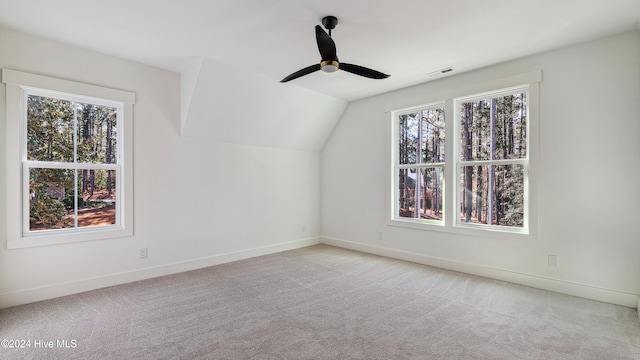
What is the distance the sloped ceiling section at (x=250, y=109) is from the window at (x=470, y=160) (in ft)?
Result: 4.37

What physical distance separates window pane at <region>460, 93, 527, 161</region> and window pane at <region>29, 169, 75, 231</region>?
4.80 metres

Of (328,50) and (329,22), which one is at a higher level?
(329,22)

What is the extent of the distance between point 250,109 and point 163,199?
1.70 m

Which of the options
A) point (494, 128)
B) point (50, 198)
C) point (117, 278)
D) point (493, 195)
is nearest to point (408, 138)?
point (494, 128)

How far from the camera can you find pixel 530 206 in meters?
3.49

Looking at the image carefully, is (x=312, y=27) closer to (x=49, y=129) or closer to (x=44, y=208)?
(x=49, y=129)

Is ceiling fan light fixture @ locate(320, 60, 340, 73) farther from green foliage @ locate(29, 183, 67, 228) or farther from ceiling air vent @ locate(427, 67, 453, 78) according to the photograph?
green foliage @ locate(29, 183, 67, 228)

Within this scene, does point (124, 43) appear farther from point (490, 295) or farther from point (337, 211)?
point (490, 295)

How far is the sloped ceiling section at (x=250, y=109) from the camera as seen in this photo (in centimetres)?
388

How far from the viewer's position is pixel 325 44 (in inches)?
97.6

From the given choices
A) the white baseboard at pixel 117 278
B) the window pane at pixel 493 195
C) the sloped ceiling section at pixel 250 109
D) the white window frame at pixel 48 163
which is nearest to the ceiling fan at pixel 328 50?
the sloped ceiling section at pixel 250 109

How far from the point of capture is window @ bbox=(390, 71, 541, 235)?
3.63m

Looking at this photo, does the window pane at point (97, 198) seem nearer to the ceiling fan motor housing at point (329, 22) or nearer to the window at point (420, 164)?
the ceiling fan motor housing at point (329, 22)

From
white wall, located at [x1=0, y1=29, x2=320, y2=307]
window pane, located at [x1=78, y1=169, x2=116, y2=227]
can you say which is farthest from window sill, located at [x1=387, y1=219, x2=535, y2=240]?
window pane, located at [x1=78, y1=169, x2=116, y2=227]
